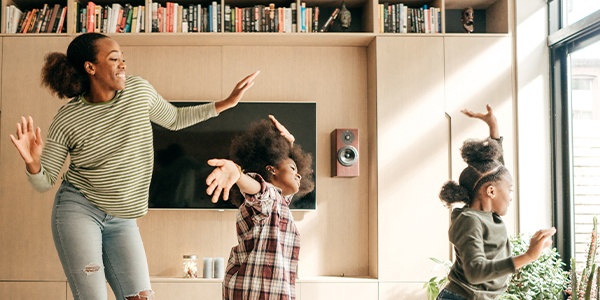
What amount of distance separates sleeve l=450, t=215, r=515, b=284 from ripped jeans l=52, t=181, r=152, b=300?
44.9 inches

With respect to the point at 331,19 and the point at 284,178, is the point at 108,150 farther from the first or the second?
the point at 331,19

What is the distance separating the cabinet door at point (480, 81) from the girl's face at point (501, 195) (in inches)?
73.2

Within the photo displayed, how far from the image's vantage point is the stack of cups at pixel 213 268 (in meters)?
4.55

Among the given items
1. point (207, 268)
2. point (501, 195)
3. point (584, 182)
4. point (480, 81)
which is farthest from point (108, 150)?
point (584, 182)

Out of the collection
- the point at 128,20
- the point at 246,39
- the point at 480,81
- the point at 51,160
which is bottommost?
the point at 51,160

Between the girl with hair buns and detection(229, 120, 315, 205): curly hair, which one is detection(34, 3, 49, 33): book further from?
the girl with hair buns

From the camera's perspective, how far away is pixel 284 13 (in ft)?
15.2

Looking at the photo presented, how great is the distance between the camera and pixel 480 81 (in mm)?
4645

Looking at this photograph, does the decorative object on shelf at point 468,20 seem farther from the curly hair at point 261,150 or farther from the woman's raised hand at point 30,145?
the woman's raised hand at point 30,145

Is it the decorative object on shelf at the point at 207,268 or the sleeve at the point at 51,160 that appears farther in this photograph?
the decorative object on shelf at the point at 207,268

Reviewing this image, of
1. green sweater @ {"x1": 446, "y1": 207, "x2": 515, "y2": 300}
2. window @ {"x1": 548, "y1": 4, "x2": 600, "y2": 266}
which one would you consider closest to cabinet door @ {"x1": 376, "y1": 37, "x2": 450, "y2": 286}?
window @ {"x1": 548, "y1": 4, "x2": 600, "y2": 266}

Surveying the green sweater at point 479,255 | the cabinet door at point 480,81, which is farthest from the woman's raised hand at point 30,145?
the cabinet door at point 480,81

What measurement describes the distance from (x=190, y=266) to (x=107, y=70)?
226 centimetres

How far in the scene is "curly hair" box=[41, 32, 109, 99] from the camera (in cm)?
261
